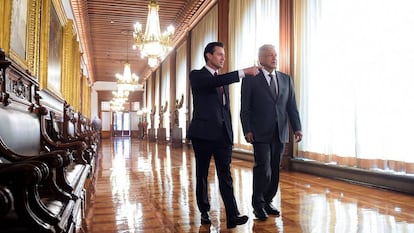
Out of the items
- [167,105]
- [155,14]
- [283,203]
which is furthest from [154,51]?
[167,105]

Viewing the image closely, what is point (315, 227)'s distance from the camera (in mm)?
2303

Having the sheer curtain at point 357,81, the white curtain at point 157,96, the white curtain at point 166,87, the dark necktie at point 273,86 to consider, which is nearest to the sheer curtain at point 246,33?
the sheer curtain at point 357,81

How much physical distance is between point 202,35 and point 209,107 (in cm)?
859

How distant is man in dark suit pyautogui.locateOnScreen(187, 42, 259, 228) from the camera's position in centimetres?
232

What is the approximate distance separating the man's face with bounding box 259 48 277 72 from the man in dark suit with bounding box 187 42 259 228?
39cm

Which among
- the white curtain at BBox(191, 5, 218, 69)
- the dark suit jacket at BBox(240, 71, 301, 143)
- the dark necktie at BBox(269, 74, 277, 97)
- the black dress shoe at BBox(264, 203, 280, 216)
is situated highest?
the white curtain at BBox(191, 5, 218, 69)

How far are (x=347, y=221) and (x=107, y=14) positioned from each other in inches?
383

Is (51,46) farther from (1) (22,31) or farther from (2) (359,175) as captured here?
(2) (359,175)

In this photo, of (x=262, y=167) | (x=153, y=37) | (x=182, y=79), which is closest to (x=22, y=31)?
(x=262, y=167)

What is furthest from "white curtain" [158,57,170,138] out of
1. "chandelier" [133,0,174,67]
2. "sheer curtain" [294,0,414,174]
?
"sheer curtain" [294,0,414,174]

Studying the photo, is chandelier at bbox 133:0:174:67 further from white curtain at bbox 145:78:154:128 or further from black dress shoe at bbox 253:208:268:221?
white curtain at bbox 145:78:154:128

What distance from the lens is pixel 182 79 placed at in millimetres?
13336

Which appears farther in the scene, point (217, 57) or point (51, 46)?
point (51, 46)

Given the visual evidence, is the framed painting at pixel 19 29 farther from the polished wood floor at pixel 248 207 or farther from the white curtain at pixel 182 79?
the white curtain at pixel 182 79
